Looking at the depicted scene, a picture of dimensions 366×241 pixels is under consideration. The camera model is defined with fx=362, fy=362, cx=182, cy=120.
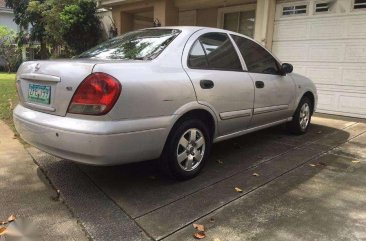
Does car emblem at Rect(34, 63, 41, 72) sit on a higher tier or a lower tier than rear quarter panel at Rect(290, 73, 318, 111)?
higher

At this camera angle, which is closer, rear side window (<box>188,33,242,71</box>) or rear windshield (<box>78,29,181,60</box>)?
rear windshield (<box>78,29,181,60</box>)

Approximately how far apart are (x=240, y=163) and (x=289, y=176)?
649 mm

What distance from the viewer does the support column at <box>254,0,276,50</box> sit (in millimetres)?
8773

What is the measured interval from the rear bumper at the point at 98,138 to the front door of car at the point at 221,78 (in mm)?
674

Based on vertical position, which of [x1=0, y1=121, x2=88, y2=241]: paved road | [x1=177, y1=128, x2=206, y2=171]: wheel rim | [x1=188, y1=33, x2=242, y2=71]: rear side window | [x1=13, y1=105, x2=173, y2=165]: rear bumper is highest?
[x1=188, y1=33, x2=242, y2=71]: rear side window

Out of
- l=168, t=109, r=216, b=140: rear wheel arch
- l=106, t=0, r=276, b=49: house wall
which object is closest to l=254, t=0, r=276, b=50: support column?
l=106, t=0, r=276, b=49: house wall

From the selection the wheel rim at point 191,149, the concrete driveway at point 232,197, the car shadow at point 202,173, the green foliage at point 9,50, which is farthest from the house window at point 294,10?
the green foliage at point 9,50

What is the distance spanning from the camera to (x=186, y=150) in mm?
3781

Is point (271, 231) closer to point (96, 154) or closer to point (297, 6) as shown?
point (96, 154)

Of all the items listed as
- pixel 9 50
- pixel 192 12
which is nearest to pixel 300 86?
pixel 192 12

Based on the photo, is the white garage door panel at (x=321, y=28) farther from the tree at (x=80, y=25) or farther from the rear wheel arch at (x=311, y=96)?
the tree at (x=80, y=25)

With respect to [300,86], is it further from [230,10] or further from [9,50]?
[9,50]

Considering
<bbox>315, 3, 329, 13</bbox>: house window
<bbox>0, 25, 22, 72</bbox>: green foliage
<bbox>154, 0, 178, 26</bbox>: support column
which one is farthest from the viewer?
<bbox>0, 25, 22, 72</bbox>: green foliage

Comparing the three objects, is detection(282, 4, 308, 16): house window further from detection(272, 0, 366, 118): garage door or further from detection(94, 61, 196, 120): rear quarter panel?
detection(94, 61, 196, 120): rear quarter panel
